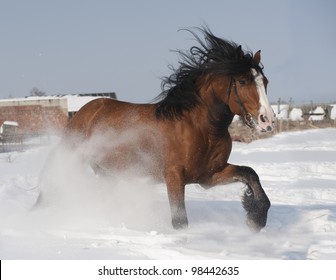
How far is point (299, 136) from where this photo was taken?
23.4 metres

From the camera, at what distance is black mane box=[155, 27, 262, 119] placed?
19.0 feet

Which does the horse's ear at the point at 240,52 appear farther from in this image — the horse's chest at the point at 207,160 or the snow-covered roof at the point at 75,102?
the snow-covered roof at the point at 75,102

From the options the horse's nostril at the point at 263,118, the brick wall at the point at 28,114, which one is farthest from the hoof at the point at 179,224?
the brick wall at the point at 28,114

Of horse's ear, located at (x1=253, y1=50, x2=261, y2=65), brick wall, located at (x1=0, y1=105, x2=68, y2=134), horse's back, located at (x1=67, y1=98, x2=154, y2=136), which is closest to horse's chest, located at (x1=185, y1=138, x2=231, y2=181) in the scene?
horse's back, located at (x1=67, y1=98, x2=154, y2=136)

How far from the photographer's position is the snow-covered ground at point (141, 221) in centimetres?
492

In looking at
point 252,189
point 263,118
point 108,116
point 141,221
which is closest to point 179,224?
point 252,189

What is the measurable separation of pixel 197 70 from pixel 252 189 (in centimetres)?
155

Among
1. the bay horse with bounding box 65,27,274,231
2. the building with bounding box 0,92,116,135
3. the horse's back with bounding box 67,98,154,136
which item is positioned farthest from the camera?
the building with bounding box 0,92,116,135

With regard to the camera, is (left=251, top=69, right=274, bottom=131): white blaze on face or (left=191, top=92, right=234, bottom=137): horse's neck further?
(left=191, top=92, right=234, bottom=137): horse's neck

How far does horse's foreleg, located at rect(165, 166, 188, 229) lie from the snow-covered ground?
13 cm

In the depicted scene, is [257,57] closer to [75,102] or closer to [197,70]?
[197,70]

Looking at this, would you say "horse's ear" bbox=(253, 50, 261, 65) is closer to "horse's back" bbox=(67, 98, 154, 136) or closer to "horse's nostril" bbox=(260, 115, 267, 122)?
"horse's nostril" bbox=(260, 115, 267, 122)
